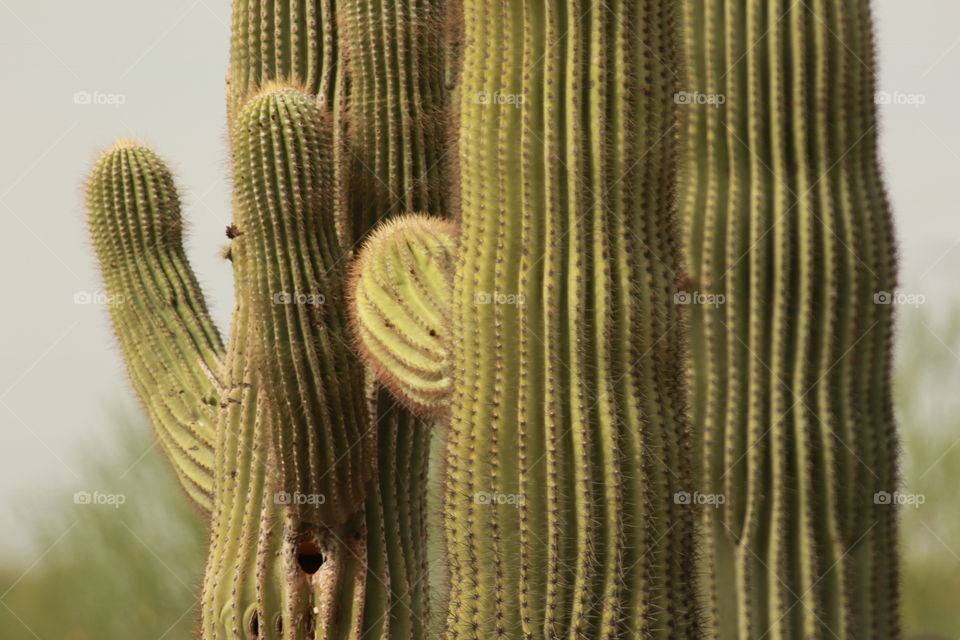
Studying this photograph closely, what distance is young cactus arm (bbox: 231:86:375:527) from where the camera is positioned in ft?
12.9

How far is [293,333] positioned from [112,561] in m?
6.08

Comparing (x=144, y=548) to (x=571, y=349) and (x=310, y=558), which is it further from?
(x=571, y=349)

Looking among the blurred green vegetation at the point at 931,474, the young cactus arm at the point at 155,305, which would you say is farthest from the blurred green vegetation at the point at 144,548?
the young cactus arm at the point at 155,305

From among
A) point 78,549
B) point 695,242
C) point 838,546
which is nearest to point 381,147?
point 695,242

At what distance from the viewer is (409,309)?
3613 millimetres

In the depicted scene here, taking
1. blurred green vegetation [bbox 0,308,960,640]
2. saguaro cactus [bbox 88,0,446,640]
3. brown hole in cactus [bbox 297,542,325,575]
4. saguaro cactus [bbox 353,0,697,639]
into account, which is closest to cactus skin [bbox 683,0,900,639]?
saguaro cactus [bbox 353,0,697,639]

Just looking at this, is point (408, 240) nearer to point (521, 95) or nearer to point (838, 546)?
point (521, 95)

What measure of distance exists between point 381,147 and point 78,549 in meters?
6.02

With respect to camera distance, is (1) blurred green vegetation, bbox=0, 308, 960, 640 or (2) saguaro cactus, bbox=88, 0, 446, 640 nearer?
(2) saguaro cactus, bbox=88, 0, 446, 640

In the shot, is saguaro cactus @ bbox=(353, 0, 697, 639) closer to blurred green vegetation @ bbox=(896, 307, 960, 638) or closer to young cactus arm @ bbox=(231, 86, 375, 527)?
young cactus arm @ bbox=(231, 86, 375, 527)

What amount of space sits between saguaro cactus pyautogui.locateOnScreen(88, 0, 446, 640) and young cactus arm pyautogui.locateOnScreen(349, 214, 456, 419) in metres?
0.26

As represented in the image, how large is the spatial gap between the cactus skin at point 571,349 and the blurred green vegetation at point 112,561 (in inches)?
238

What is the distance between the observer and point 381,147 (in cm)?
446

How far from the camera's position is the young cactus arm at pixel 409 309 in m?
3.46
